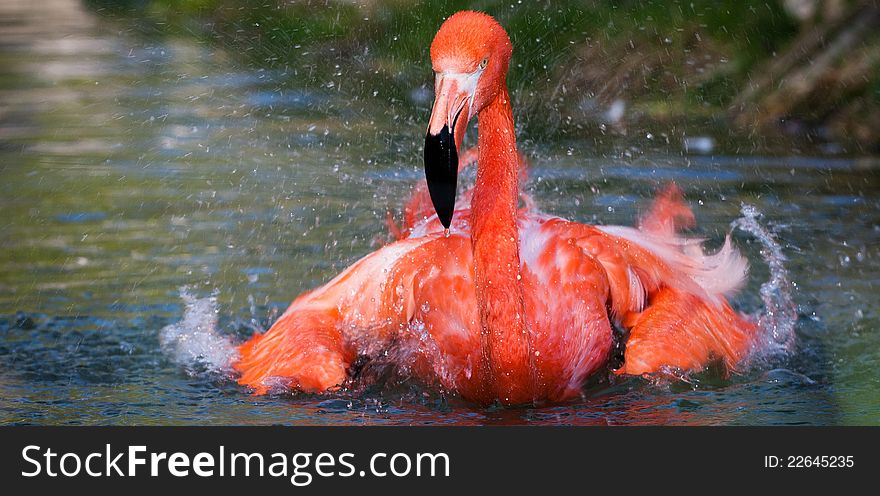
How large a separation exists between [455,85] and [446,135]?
0.22 m

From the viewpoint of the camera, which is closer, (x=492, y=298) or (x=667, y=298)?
(x=492, y=298)

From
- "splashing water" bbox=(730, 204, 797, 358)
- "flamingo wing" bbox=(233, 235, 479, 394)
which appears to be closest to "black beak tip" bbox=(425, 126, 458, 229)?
"flamingo wing" bbox=(233, 235, 479, 394)

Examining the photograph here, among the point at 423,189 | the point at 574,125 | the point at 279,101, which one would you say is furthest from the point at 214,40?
the point at 423,189

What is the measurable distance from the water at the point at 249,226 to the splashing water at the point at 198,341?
0.01 metres

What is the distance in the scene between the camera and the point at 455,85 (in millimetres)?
3676

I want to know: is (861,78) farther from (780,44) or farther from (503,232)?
(503,232)

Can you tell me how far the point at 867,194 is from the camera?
22.2 ft

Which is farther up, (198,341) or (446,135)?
(446,135)

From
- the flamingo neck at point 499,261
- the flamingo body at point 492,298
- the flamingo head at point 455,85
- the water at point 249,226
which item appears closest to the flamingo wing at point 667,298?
the flamingo body at point 492,298

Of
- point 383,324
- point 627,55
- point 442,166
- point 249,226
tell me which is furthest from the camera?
point 627,55

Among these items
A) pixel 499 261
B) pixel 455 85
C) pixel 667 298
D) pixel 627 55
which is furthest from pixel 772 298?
pixel 627 55

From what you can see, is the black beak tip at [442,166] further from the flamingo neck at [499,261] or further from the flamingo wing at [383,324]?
the flamingo wing at [383,324]

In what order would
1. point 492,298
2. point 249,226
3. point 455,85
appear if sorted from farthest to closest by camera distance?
point 249,226 < point 492,298 < point 455,85

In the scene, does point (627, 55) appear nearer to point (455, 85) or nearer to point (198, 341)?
point (198, 341)
